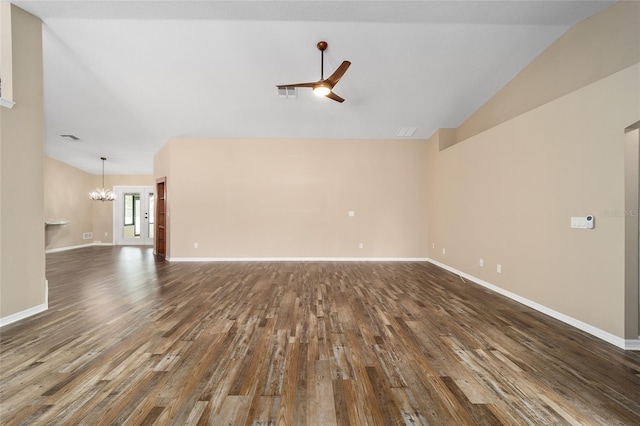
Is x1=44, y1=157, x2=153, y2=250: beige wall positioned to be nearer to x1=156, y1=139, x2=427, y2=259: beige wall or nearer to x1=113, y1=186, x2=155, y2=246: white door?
x1=113, y1=186, x2=155, y2=246: white door

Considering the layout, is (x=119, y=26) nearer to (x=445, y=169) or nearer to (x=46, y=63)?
(x=46, y=63)

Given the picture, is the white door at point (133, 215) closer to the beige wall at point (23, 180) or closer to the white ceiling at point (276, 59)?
the white ceiling at point (276, 59)

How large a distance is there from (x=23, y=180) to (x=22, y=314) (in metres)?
1.45

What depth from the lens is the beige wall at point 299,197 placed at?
6180 mm

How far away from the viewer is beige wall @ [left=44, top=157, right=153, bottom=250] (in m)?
7.81

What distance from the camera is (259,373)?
5.90ft

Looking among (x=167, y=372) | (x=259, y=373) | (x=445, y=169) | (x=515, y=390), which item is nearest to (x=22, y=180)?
(x=167, y=372)

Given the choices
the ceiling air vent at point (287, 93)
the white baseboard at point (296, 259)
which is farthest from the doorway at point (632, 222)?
the ceiling air vent at point (287, 93)

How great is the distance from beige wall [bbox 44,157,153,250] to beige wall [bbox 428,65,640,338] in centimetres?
1058

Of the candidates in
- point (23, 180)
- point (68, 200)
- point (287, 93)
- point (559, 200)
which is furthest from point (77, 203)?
point (559, 200)

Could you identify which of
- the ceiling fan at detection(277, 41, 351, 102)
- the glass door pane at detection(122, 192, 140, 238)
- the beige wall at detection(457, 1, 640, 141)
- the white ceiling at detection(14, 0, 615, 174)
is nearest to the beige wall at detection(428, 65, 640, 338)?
the beige wall at detection(457, 1, 640, 141)

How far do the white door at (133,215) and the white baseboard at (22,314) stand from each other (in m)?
7.08

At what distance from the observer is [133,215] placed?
9.54 metres

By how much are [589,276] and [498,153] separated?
2038 mm
